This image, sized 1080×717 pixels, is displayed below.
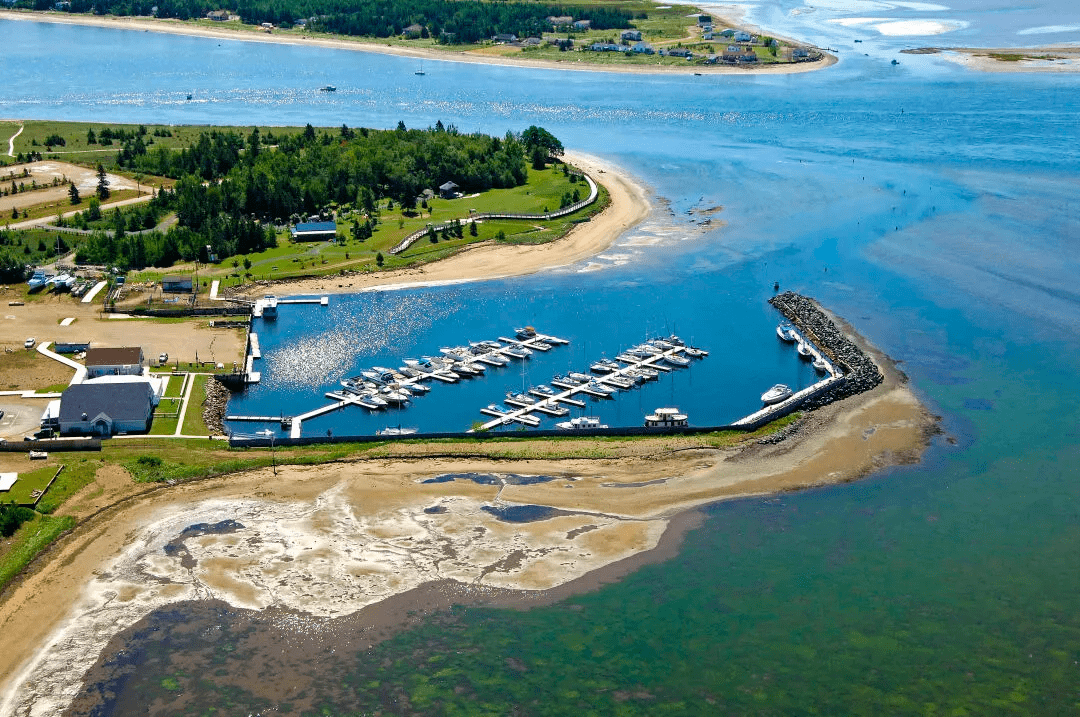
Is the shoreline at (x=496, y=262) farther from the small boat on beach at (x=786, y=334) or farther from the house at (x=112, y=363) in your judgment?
the small boat on beach at (x=786, y=334)

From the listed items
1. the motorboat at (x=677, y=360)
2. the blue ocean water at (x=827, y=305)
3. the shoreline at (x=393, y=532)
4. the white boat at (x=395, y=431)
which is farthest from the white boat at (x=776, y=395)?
the white boat at (x=395, y=431)

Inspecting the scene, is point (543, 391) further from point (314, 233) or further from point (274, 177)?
point (274, 177)

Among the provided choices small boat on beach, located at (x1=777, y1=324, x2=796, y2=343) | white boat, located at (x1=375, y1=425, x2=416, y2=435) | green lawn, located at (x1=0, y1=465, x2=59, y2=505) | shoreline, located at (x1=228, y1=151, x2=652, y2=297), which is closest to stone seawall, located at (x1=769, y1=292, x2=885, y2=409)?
small boat on beach, located at (x1=777, y1=324, x2=796, y2=343)

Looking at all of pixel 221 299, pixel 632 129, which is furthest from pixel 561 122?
pixel 221 299

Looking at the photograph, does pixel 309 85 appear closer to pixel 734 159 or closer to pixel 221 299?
pixel 734 159

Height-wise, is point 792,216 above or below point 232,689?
above

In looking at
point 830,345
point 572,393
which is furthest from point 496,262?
point 830,345

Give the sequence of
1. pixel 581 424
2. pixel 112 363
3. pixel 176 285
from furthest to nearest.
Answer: pixel 176 285 < pixel 112 363 < pixel 581 424

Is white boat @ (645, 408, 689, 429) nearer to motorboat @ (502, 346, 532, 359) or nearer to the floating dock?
the floating dock
